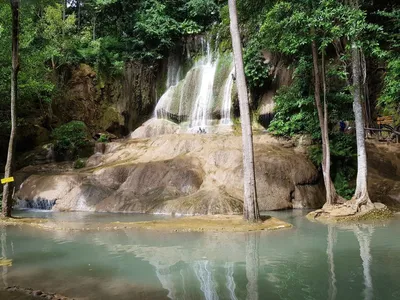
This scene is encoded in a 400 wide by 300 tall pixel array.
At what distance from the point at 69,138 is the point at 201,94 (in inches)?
373

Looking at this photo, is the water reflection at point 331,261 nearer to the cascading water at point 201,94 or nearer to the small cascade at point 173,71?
the cascading water at point 201,94

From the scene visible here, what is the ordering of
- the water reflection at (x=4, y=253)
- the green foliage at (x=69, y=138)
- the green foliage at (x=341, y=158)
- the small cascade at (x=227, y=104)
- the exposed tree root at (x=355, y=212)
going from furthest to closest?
the small cascade at (x=227, y=104), the green foliage at (x=69, y=138), the green foliage at (x=341, y=158), the exposed tree root at (x=355, y=212), the water reflection at (x=4, y=253)

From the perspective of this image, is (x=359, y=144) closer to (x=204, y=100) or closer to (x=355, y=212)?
(x=355, y=212)

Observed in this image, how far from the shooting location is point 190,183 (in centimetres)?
1700

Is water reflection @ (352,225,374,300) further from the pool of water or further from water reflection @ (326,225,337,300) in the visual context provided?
water reflection @ (326,225,337,300)

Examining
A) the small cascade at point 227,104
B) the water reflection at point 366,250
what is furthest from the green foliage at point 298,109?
the water reflection at point 366,250

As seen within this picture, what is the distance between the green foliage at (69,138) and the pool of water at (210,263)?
12707 millimetres

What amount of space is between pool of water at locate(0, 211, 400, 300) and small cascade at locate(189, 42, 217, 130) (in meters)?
16.0

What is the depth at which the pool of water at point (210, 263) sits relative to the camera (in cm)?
581

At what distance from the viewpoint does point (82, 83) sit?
97.1ft

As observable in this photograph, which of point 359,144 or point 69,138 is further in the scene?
point 69,138

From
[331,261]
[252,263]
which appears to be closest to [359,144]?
[331,261]

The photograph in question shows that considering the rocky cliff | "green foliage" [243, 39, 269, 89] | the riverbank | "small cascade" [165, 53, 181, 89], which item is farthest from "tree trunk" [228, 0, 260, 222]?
"small cascade" [165, 53, 181, 89]

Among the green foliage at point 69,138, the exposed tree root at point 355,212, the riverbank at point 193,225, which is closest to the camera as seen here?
the riverbank at point 193,225
